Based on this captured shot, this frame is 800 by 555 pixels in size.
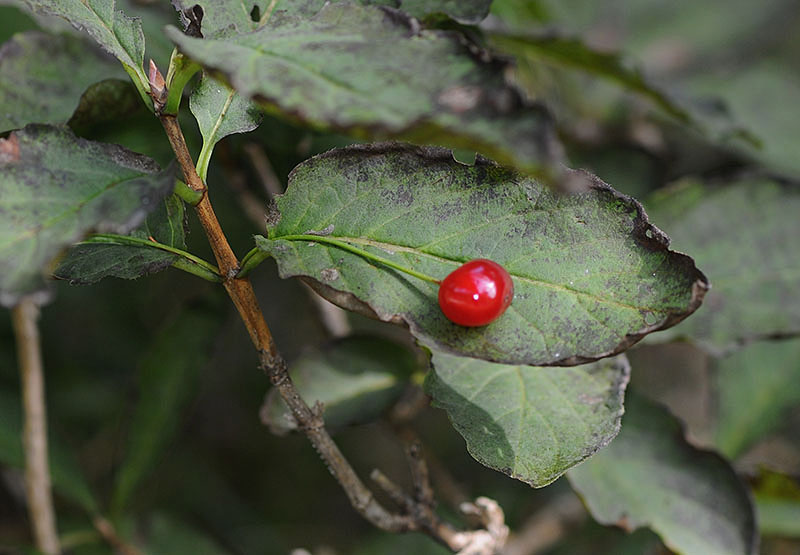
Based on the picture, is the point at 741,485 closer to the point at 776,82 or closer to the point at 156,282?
the point at 776,82

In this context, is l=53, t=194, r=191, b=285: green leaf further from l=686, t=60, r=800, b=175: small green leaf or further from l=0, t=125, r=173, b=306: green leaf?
l=686, t=60, r=800, b=175: small green leaf

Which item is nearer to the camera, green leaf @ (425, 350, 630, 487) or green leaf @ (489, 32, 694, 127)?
green leaf @ (425, 350, 630, 487)

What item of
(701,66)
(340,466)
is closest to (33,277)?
(340,466)

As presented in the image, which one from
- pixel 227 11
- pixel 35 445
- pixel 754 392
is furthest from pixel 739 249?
pixel 35 445

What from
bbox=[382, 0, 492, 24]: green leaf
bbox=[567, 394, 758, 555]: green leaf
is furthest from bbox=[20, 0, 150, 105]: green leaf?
bbox=[567, 394, 758, 555]: green leaf

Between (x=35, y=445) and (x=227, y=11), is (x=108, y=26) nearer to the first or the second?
(x=227, y=11)
